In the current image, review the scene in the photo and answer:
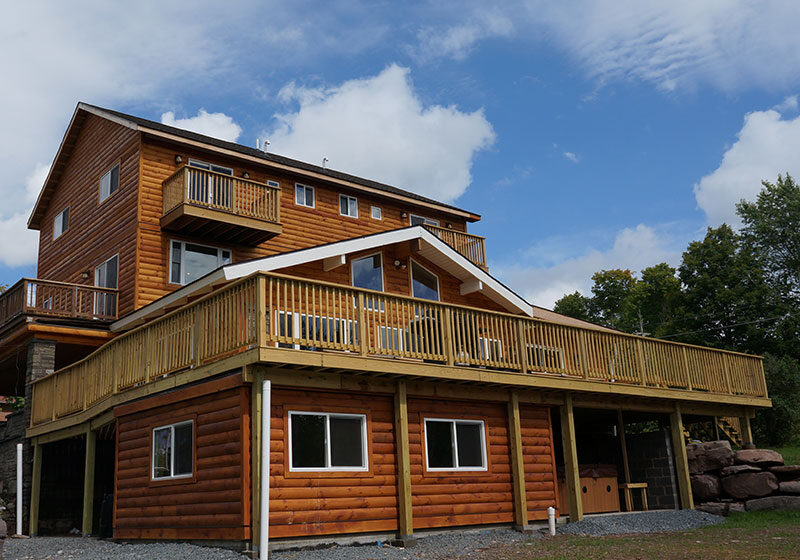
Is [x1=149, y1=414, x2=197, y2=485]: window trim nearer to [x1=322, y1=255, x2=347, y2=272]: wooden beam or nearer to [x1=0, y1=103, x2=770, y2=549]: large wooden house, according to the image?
[x1=0, y1=103, x2=770, y2=549]: large wooden house

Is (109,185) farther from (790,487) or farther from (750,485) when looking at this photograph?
(790,487)

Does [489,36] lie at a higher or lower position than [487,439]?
higher

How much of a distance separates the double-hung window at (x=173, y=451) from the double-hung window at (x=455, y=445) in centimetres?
425

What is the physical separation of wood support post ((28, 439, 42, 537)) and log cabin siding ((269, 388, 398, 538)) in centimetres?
997

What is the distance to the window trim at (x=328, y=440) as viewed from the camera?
12.5m

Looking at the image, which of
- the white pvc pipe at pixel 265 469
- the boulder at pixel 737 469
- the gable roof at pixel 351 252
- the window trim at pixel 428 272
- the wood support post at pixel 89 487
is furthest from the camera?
the window trim at pixel 428 272

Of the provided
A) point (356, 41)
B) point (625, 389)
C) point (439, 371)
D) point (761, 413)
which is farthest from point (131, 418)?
point (761, 413)

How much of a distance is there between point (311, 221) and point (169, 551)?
15.4 metres

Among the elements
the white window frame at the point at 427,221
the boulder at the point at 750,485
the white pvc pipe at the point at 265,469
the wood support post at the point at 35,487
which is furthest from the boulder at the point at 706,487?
the wood support post at the point at 35,487

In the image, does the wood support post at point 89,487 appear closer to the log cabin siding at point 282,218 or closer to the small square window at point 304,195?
the log cabin siding at point 282,218

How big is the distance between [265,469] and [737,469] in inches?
516

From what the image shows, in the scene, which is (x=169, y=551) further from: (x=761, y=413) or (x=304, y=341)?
(x=761, y=413)

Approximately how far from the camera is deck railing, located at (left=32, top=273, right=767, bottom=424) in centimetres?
1259

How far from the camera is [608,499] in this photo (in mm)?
19156
